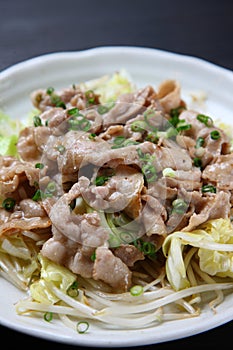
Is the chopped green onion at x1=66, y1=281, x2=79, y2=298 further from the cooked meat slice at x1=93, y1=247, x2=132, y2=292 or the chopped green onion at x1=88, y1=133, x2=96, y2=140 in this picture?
the chopped green onion at x1=88, y1=133, x2=96, y2=140

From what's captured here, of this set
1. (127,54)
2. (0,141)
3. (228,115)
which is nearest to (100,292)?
(0,141)

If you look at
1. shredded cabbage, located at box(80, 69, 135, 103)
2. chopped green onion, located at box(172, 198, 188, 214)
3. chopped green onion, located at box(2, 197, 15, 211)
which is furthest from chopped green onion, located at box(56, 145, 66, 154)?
shredded cabbage, located at box(80, 69, 135, 103)

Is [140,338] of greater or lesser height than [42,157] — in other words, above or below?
below

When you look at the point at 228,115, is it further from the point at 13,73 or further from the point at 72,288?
the point at 72,288

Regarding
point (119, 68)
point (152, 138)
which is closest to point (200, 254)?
point (152, 138)

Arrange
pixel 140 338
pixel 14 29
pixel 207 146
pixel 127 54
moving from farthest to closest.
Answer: pixel 14 29 < pixel 127 54 < pixel 207 146 < pixel 140 338

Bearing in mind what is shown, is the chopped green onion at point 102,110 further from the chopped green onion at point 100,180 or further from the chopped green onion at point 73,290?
the chopped green onion at point 73,290

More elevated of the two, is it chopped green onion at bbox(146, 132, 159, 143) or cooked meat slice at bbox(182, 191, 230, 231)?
chopped green onion at bbox(146, 132, 159, 143)

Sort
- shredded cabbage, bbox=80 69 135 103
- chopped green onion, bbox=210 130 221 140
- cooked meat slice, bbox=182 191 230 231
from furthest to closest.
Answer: shredded cabbage, bbox=80 69 135 103 < chopped green onion, bbox=210 130 221 140 < cooked meat slice, bbox=182 191 230 231
